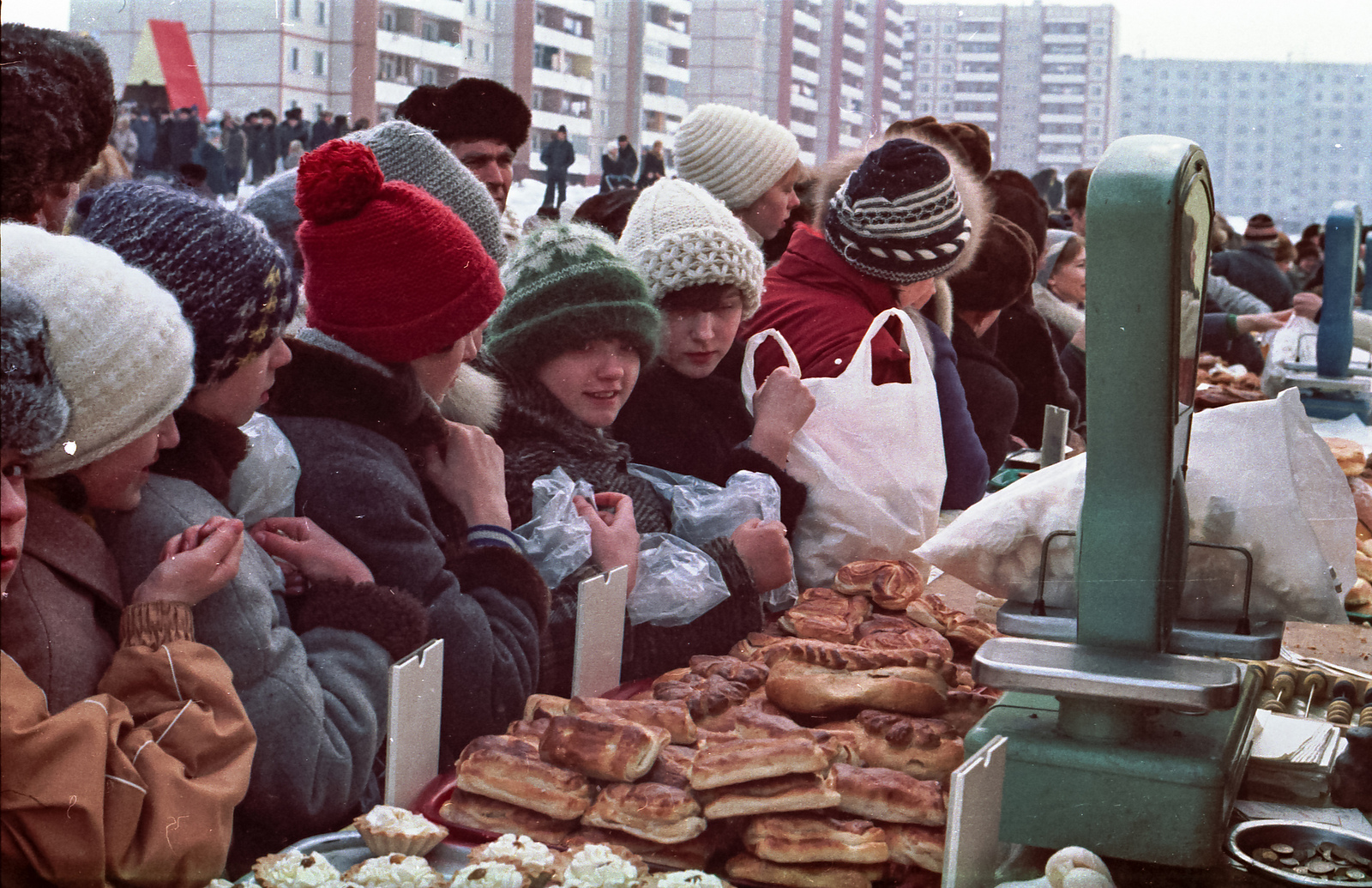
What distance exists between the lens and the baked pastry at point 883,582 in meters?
1.89

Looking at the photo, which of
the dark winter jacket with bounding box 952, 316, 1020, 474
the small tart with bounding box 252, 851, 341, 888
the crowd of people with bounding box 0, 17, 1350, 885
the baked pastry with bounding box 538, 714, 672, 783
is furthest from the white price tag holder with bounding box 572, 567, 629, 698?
the dark winter jacket with bounding box 952, 316, 1020, 474

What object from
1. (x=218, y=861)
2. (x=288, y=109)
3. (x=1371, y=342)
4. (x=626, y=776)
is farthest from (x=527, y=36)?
(x=1371, y=342)

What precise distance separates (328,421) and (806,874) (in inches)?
26.8

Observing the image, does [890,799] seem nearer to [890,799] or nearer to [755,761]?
[890,799]

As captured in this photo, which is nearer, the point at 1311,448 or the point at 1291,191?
the point at 1311,448

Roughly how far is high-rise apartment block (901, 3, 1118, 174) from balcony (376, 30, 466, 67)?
73 cm

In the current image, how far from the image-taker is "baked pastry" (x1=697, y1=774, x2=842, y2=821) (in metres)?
1.20

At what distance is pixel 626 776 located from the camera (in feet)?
4.03

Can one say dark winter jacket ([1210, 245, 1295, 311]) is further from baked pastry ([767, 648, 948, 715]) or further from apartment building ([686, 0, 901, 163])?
baked pastry ([767, 648, 948, 715])

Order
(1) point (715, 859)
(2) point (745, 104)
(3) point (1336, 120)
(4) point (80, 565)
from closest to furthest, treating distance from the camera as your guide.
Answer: (4) point (80, 565), (1) point (715, 859), (3) point (1336, 120), (2) point (745, 104)

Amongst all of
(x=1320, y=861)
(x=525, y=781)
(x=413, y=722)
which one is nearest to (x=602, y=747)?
(x=525, y=781)

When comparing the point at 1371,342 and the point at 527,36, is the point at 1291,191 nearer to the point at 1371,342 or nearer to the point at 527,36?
the point at 527,36

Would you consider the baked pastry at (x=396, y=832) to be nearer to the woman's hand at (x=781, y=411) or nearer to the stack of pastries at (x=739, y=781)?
the stack of pastries at (x=739, y=781)

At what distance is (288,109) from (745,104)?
3.32 feet
